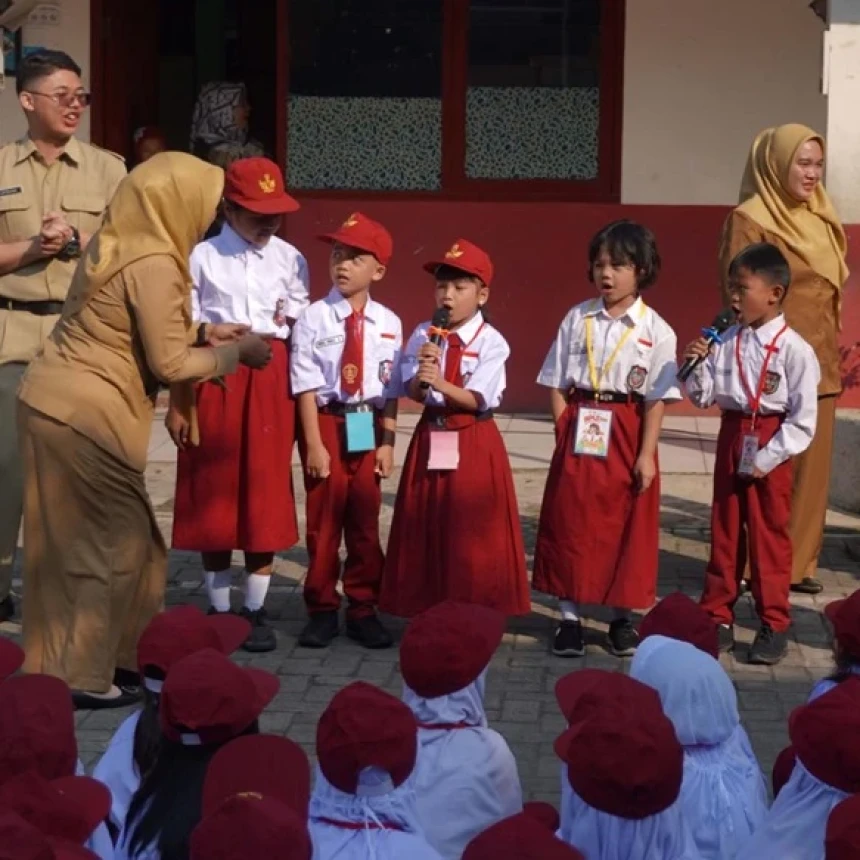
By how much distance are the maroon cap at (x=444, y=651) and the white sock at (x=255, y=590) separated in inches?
113

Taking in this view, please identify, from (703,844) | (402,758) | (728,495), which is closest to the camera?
(402,758)

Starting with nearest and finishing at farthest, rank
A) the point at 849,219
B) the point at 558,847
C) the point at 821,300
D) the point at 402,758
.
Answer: the point at 558,847, the point at 402,758, the point at 821,300, the point at 849,219

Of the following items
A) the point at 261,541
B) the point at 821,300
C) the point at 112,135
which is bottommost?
the point at 261,541

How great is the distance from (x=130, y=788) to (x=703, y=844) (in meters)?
1.25

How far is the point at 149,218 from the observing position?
567 cm

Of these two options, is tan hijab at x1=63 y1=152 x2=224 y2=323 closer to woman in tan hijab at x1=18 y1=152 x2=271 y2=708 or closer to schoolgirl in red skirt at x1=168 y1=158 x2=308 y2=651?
woman in tan hijab at x1=18 y1=152 x2=271 y2=708

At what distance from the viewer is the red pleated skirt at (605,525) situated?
6.61m

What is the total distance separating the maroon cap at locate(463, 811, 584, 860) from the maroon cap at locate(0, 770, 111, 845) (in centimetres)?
67

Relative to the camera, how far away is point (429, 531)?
6.64 m

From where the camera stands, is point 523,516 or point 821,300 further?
point 523,516

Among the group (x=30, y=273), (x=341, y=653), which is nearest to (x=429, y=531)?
(x=341, y=653)

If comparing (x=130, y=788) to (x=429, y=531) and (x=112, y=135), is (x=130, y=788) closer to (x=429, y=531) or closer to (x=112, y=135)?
(x=429, y=531)

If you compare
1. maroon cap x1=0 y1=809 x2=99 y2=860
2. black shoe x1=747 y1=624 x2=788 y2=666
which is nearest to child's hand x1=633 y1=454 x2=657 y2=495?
black shoe x1=747 y1=624 x2=788 y2=666

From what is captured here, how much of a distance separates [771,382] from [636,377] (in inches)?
18.8
